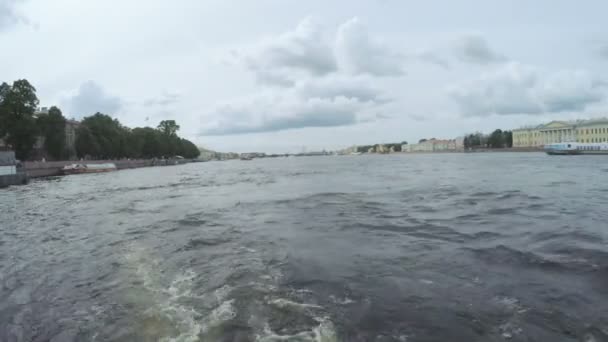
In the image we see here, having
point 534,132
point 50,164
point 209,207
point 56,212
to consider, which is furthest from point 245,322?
point 534,132

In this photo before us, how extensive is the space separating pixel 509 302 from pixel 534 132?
175m

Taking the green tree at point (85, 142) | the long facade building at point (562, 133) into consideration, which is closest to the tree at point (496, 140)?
the long facade building at point (562, 133)

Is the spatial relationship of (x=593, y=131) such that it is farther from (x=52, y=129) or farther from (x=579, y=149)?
(x=52, y=129)

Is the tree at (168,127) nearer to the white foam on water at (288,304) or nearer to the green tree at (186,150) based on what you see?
the green tree at (186,150)

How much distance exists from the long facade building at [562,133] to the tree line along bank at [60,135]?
5496 inches

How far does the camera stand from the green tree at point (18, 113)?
174 ft

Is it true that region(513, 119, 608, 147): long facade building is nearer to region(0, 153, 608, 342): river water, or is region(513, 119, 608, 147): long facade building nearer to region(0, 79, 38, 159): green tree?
region(0, 153, 608, 342): river water

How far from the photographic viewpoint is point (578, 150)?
90.1 metres

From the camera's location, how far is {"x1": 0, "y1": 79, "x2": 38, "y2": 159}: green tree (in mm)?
53125

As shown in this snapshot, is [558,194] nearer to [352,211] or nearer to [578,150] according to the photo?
[352,211]

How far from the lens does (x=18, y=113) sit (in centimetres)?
5434

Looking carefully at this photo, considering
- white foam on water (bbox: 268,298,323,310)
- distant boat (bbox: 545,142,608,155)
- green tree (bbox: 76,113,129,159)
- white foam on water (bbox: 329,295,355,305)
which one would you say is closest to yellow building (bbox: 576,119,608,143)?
distant boat (bbox: 545,142,608,155)

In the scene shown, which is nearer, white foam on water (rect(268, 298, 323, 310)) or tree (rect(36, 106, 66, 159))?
white foam on water (rect(268, 298, 323, 310))

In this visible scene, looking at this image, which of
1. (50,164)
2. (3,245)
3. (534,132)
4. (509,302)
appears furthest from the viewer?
(534,132)
